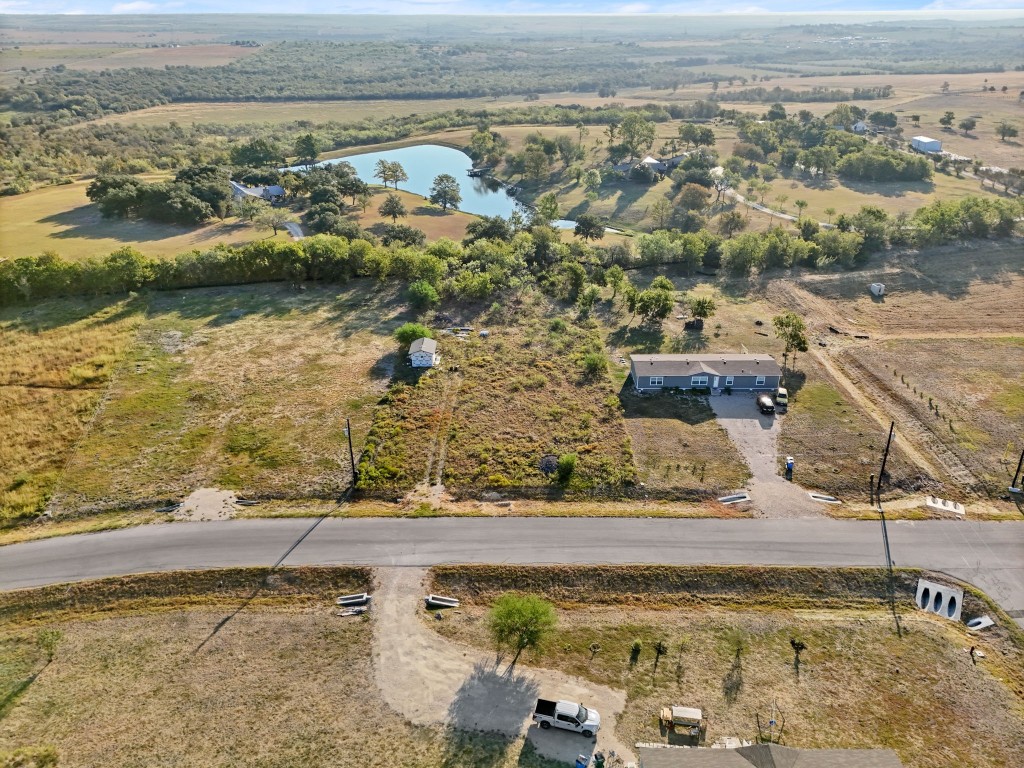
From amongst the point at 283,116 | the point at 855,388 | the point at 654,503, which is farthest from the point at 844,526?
the point at 283,116

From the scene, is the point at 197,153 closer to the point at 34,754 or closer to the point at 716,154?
the point at 716,154

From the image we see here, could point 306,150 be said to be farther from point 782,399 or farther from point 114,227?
point 782,399

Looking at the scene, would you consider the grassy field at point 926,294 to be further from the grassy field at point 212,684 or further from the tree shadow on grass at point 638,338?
the grassy field at point 212,684

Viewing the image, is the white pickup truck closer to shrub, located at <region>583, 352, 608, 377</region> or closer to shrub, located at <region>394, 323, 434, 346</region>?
shrub, located at <region>583, 352, 608, 377</region>

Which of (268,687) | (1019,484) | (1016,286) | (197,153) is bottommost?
(268,687)


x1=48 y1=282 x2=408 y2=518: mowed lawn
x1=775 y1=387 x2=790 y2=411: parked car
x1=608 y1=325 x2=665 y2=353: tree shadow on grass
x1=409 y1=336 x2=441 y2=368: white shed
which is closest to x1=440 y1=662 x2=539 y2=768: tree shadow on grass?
x1=48 y1=282 x2=408 y2=518: mowed lawn

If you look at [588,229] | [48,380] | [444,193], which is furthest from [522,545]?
[444,193]

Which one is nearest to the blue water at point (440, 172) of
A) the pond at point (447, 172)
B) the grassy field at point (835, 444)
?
the pond at point (447, 172)
